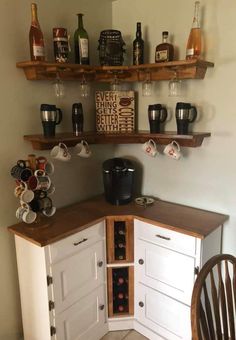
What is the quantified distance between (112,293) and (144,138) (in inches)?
43.1

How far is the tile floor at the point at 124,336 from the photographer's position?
199 cm

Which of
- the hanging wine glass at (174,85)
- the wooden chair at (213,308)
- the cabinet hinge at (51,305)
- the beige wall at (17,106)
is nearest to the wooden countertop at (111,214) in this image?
the beige wall at (17,106)

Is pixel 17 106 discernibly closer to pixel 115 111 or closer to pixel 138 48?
pixel 115 111

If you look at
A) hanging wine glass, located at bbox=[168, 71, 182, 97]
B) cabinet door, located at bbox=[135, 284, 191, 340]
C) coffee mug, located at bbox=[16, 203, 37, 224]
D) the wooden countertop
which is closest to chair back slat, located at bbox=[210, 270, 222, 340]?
the wooden countertop

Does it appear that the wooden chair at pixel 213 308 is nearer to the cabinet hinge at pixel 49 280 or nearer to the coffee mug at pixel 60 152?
the cabinet hinge at pixel 49 280

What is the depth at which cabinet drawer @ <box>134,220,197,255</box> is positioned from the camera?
65.1 inches

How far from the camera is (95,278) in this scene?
188cm

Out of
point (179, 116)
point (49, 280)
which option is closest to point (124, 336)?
point (49, 280)

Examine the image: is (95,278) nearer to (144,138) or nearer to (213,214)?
(213,214)

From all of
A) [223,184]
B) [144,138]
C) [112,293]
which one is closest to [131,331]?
[112,293]

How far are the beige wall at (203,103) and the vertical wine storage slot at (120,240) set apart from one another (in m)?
0.42

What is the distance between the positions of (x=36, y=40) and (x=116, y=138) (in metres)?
0.79

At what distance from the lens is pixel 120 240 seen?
1974mm

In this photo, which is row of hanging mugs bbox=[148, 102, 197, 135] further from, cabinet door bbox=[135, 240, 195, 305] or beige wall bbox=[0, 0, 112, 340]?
cabinet door bbox=[135, 240, 195, 305]
